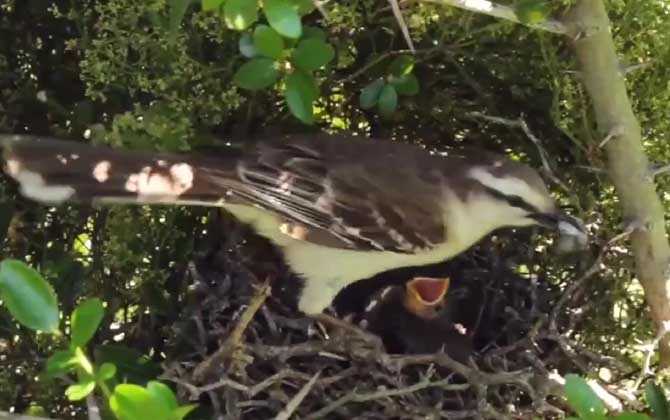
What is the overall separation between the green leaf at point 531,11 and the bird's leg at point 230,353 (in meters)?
0.45

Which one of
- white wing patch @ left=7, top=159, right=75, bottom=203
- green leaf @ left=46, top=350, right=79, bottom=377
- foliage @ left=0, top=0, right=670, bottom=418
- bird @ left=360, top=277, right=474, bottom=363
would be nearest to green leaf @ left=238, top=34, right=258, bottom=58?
foliage @ left=0, top=0, right=670, bottom=418

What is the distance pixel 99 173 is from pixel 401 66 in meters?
0.33

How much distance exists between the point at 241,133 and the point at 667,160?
0.46 metres

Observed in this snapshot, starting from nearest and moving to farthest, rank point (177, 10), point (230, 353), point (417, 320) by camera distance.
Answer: point (177, 10)
point (230, 353)
point (417, 320)

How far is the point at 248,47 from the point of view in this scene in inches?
44.4

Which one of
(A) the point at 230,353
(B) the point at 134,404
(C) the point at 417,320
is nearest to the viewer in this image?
(B) the point at 134,404

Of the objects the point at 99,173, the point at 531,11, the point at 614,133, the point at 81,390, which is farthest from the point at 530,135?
the point at 81,390

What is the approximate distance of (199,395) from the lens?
49.8 inches

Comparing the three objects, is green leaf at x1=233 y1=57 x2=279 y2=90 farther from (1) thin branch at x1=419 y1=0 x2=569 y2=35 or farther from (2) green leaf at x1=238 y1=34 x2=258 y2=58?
(1) thin branch at x1=419 y1=0 x2=569 y2=35

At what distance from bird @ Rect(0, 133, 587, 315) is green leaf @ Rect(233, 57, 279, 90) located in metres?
0.15

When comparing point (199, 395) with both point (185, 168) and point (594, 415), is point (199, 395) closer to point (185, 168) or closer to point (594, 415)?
point (185, 168)

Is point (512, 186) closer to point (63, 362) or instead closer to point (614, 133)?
point (614, 133)

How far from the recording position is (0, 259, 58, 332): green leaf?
943mm

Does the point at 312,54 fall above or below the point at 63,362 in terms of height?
above
